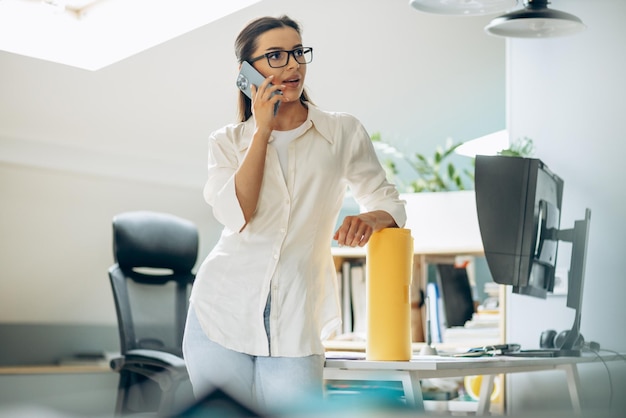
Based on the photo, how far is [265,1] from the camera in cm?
359

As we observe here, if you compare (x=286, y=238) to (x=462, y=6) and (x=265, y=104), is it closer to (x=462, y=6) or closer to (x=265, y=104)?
(x=265, y=104)

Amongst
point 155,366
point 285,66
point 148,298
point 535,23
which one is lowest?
point 155,366

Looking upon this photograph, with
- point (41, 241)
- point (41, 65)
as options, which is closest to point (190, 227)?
point (41, 65)

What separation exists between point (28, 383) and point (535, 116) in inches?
120

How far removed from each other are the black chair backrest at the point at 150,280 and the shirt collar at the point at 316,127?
1787 mm

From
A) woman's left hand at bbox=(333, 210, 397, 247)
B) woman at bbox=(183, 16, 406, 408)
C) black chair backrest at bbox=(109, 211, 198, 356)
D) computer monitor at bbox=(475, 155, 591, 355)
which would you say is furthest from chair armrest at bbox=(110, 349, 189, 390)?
woman's left hand at bbox=(333, 210, 397, 247)

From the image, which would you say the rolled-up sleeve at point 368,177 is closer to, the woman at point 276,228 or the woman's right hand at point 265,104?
the woman at point 276,228

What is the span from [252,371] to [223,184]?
0.36 m

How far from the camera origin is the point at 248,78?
1507 mm

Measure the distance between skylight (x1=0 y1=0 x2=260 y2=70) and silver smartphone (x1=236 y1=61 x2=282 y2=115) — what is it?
211 centimetres

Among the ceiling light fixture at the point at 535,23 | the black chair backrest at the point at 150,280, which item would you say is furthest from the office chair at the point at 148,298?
the ceiling light fixture at the point at 535,23

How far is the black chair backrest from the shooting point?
3209 mm

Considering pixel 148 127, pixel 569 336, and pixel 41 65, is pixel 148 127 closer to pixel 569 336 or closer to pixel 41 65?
pixel 41 65

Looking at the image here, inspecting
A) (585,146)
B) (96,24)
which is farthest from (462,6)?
(96,24)
